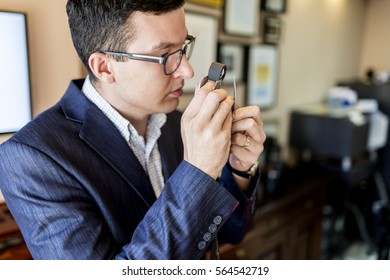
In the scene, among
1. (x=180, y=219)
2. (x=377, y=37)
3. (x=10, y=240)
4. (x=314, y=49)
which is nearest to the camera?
(x=180, y=219)

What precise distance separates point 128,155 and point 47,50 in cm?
30

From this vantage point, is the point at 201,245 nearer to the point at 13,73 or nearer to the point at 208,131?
the point at 208,131

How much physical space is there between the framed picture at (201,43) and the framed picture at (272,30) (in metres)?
0.38

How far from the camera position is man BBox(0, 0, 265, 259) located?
52 centimetres

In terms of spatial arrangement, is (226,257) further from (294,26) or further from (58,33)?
(294,26)

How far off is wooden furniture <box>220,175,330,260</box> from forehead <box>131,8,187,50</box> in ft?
2.40

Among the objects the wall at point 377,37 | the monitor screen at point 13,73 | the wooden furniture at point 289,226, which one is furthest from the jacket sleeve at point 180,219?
the wall at point 377,37

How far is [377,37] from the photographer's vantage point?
223 cm

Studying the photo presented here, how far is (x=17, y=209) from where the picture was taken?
55 cm

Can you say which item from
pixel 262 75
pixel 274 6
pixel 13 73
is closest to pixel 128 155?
pixel 13 73

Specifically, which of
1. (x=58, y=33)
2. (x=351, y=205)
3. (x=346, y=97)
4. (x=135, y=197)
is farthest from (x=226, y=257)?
(x=346, y=97)

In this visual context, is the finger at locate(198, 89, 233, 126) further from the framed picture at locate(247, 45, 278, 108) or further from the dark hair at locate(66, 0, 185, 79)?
the framed picture at locate(247, 45, 278, 108)

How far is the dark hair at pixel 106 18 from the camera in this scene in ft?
1.94

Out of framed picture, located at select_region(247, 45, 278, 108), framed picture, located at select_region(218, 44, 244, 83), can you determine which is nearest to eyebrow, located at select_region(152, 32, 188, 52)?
framed picture, located at select_region(218, 44, 244, 83)
